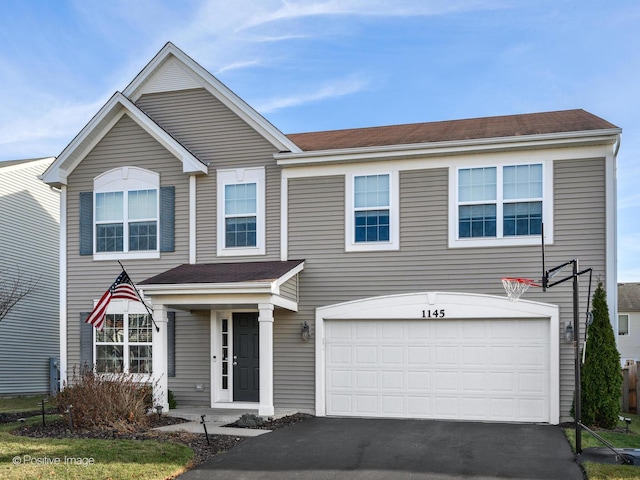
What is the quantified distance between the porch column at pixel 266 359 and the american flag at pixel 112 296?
8.62ft

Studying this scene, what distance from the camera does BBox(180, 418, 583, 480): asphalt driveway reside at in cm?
899

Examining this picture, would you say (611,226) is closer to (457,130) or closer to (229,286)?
(457,130)

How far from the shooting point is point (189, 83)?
623 inches

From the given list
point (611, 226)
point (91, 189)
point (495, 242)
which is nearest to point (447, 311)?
point (495, 242)

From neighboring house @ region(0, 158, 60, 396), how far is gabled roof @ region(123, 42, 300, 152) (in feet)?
24.3

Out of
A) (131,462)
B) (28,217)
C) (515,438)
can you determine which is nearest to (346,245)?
A: (515,438)

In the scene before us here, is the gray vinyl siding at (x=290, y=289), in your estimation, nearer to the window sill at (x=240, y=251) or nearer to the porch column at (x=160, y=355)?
the window sill at (x=240, y=251)

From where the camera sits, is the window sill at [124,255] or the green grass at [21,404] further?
the green grass at [21,404]

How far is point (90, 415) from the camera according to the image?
476 inches

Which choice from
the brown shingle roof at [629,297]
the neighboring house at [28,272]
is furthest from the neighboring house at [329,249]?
the brown shingle roof at [629,297]

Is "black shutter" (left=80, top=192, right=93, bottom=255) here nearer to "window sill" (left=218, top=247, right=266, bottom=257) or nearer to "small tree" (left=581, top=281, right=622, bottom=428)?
"window sill" (left=218, top=247, right=266, bottom=257)

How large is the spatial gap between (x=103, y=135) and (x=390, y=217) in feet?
23.1

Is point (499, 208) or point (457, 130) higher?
point (457, 130)

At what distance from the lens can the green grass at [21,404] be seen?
16.5 meters
